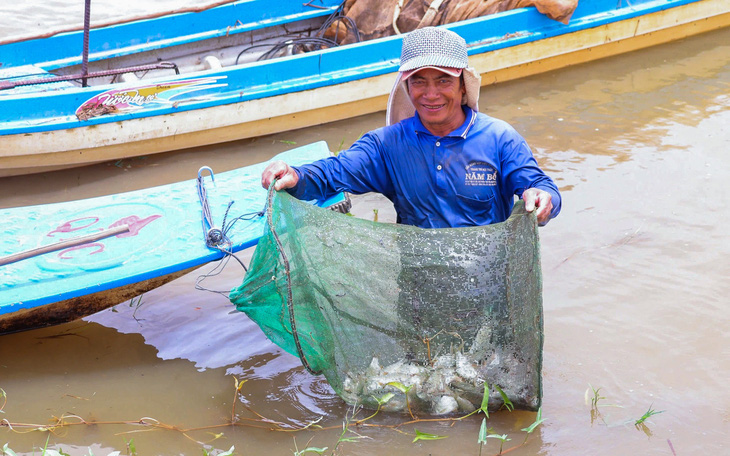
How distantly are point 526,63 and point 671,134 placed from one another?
1607mm

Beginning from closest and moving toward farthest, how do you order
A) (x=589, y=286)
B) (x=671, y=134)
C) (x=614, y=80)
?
(x=589, y=286), (x=671, y=134), (x=614, y=80)

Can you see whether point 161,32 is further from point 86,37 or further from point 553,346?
point 553,346

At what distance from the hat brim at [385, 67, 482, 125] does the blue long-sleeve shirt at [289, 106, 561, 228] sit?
2.6 inches

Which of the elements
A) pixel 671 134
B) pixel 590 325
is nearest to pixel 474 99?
pixel 590 325

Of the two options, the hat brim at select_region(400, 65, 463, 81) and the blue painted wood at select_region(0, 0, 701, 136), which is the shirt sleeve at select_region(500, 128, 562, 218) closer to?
the hat brim at select_region(400, 65, 463, 81)

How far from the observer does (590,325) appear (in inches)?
149

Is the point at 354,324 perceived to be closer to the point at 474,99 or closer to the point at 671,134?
the point at 474,99

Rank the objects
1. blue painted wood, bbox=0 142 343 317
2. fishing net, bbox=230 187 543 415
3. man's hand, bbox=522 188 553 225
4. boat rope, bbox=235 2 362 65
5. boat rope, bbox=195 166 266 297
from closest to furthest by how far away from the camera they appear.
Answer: man's hand, bbox=522 188 553 225 < fishing net, bbox=230 187 543 415 < blue painted wood, bbox=0 142 343 317 < boat rope, bbox=195 166 266 297 < boat rope, bbox=235 2 362 65

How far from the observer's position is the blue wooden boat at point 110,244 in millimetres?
3330

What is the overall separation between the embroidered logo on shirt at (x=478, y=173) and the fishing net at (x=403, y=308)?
1.12ft

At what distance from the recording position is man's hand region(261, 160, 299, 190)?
2805mm

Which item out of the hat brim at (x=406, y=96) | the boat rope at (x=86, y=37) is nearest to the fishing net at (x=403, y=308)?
the hat brim at (x=406, y=96)

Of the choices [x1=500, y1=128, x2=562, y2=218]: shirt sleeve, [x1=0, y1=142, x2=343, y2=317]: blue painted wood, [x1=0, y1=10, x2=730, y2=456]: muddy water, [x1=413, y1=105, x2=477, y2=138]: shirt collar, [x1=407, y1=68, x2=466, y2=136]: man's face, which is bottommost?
[x1=0, y1=10, x2=730, y2=456]: muddy water

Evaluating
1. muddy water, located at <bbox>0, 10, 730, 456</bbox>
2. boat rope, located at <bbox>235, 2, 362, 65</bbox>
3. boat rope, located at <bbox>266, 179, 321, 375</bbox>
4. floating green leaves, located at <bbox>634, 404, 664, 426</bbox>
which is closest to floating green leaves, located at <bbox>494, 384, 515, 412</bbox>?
muddy water, located at <bbox>0, 10, 730, 456</bbox>
